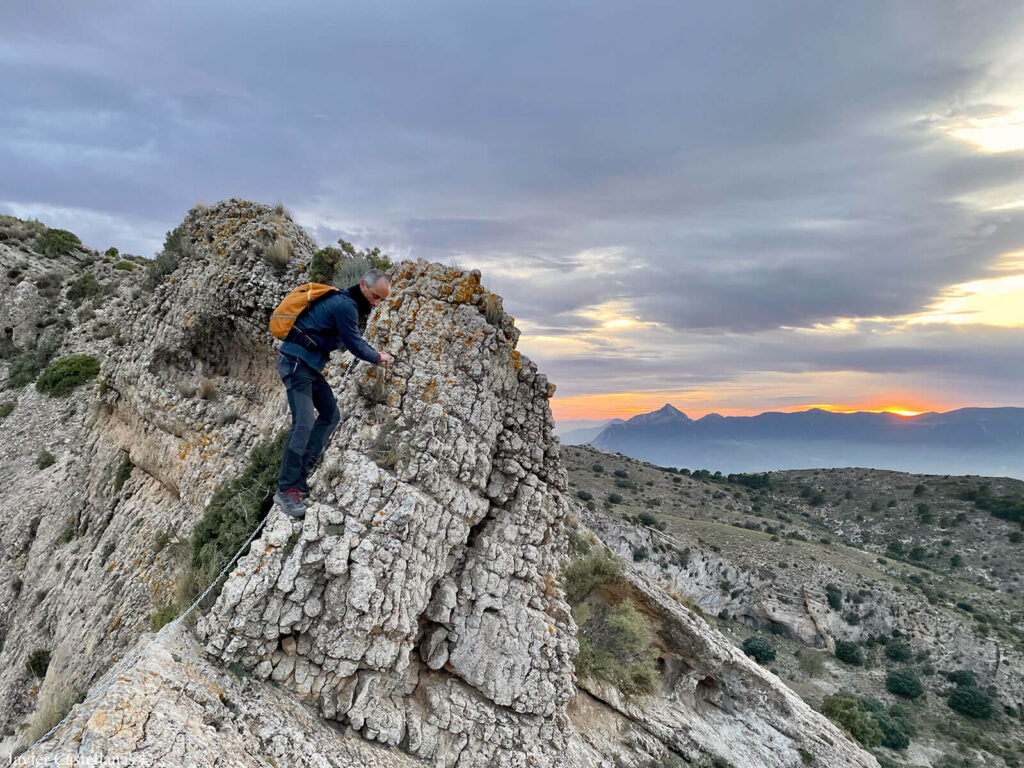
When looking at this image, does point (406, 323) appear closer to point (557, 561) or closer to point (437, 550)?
point (437, 550)

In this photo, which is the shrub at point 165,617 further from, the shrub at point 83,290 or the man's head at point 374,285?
the shrub at point 83,290

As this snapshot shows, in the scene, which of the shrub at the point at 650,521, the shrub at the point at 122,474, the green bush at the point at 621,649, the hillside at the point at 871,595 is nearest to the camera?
the green bush at the point at 621,649

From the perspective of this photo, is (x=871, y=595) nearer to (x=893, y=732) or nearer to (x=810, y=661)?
(x=810, y=661)

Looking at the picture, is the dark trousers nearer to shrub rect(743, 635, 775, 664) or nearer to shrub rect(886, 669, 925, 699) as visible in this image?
shrub rect(743, 635, 775, 664)

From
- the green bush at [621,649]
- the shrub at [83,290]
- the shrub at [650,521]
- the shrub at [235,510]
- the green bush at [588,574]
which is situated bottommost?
the shrub at [650,521]

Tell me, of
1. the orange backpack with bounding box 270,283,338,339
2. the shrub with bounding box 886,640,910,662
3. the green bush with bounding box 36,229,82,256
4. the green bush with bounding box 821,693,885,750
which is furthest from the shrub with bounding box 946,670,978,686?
the green bush with bounding box 36,229,82,256

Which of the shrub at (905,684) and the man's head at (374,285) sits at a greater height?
the man's head at (374,285)

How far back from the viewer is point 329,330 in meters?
7.31

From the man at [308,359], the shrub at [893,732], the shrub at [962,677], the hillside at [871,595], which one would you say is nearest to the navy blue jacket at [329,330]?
the man at [308,359]

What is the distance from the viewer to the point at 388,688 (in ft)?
23.1

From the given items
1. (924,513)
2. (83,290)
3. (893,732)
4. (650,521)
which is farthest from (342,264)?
(924,513)

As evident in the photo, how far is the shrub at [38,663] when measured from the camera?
1028cm

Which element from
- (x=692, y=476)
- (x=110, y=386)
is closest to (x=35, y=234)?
(x=110, y=386)

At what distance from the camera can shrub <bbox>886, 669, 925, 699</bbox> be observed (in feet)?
136
